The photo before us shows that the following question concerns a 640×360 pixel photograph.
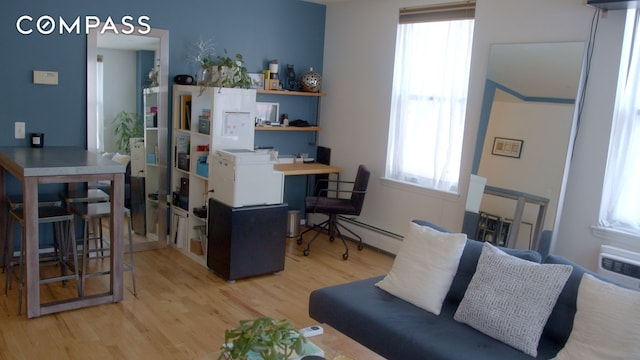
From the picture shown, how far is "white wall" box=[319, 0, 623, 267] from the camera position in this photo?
148 inches

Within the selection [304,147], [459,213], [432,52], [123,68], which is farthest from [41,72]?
[459,213]

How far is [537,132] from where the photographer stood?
13.2 feet

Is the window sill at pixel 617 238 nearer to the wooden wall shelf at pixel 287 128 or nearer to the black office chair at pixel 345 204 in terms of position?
the black office chair at pixel 345 204

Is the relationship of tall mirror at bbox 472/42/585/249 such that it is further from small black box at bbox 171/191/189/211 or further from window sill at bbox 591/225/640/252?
small black box at bbox 171/191/189/211

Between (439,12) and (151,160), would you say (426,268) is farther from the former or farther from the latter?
(151,160)

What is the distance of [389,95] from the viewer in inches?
208

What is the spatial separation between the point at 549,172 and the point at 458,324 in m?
1.83

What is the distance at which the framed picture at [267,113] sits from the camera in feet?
18.5

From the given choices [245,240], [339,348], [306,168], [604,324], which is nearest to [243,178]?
[245,240]

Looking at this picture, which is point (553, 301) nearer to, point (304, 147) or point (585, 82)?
point (585, 82)

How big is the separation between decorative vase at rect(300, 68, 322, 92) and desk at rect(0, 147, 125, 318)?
102 inches

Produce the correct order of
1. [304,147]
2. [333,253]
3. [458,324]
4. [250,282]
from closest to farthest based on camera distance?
[458,324] < [250,282] < [333,253] < [304,147]

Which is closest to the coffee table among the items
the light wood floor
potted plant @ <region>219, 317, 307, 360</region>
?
potted plant @ <region>219, 317, 307, 360</region>

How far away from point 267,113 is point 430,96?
1847mm
